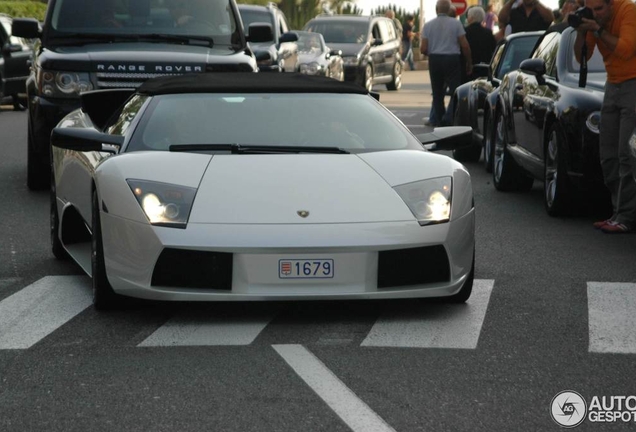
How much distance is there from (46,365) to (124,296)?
3.62ft

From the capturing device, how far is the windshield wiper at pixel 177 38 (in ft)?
43.1

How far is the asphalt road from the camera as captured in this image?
16.9ft

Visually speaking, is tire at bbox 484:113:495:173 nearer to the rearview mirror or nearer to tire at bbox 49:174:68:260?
the rearview mirror

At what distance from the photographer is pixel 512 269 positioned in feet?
28.3

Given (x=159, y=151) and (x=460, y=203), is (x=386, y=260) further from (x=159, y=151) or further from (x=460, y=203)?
(x=159, y=151)

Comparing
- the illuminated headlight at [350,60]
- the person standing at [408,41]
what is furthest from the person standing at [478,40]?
the person standing at [408,41]

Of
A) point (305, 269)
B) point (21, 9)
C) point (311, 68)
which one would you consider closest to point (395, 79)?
point (311, 68)

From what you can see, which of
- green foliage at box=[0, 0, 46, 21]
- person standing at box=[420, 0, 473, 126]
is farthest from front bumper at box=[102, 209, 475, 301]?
green foliage at box=[0, 0, 46, 21]

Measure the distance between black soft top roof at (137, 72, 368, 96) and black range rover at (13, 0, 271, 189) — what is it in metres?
3.72

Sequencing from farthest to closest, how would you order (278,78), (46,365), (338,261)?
1. (278,78)
2. (338,261)
3. (46,365)

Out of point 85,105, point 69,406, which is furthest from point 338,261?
point 85,105

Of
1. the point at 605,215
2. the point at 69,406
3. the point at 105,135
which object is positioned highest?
the point at 105,135

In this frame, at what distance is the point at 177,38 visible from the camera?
1320cm

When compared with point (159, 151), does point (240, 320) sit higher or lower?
lower
